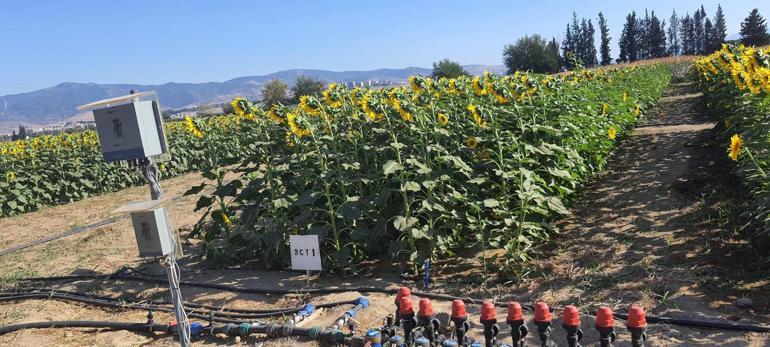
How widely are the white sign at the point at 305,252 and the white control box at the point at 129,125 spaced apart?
163 centimetres

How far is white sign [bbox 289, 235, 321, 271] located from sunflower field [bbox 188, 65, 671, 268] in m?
0.31

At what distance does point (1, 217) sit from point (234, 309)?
30.5 ft

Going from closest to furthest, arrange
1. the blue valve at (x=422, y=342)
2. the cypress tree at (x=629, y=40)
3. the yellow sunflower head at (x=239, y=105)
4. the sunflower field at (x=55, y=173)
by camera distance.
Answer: the blue valve at (x=422, y=342), the yellow sunflower head at (x=239, y=105), the sunflower field at (x=55, y=173), the cypress tree at (x=629, y=40)

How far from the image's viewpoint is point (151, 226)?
8.67 feet

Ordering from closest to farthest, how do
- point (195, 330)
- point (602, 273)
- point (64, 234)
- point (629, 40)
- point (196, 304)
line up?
point (195, 330)
point (602, 273)
point (196, 304)
point (64, 234)
point (629, 40)

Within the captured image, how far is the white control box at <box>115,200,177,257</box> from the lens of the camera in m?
2.62

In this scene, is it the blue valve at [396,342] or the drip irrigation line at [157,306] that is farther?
the drip irrigation line at [157,306]

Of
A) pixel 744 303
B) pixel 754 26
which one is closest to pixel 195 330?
pixel 744 303

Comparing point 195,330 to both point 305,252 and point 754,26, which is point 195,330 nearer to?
point 305,252

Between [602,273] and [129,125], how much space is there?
3.24 metres

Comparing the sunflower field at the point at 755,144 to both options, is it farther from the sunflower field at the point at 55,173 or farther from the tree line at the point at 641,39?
the tree line at the point at 641,39

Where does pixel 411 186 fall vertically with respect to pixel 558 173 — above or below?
above

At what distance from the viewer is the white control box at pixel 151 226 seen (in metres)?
2.62

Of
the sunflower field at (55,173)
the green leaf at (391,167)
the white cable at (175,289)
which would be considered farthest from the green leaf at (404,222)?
the sunflower field at (55,173)
